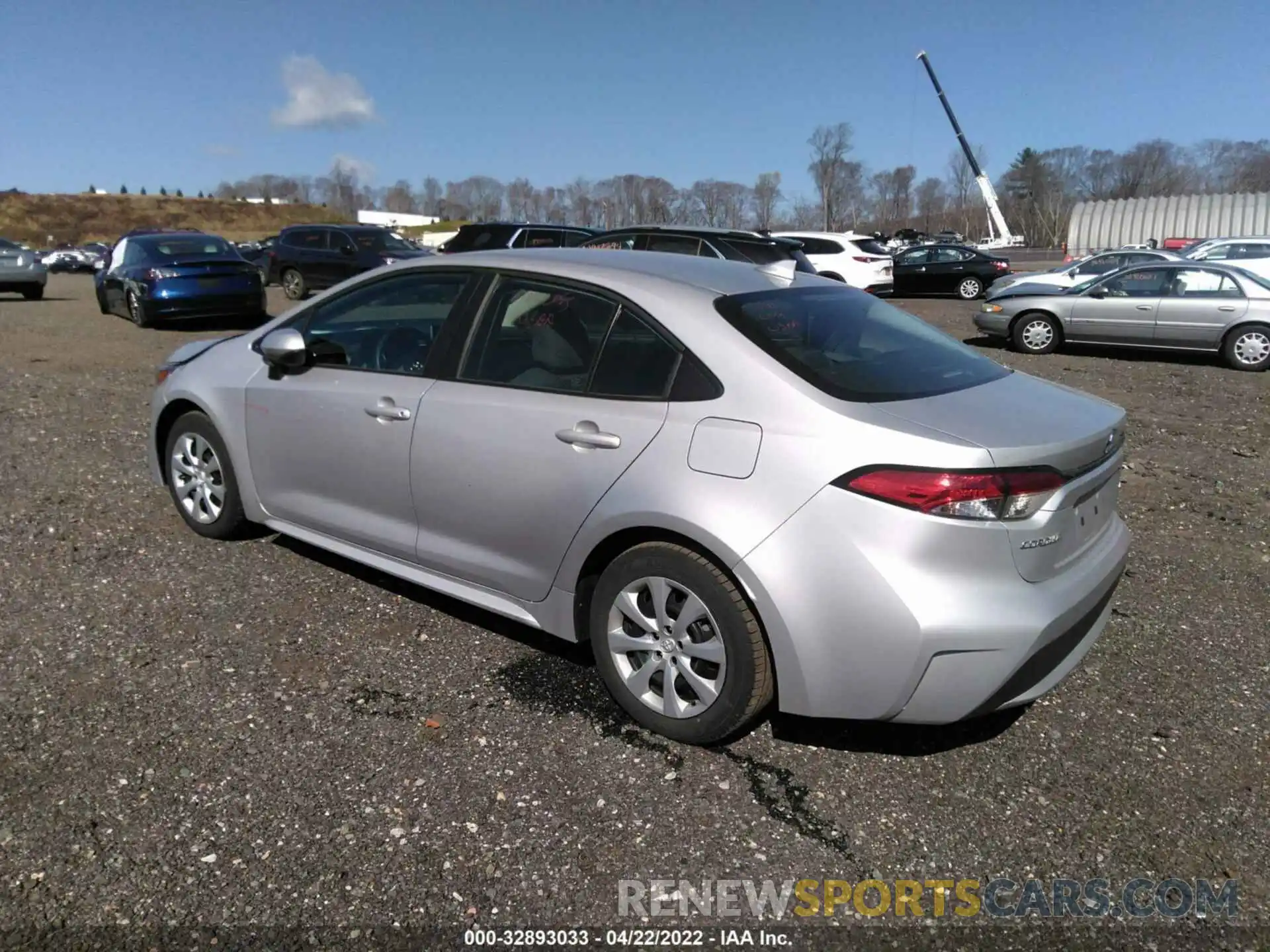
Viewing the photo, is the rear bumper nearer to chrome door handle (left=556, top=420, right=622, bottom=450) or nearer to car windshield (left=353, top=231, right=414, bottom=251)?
chrome door handle (left=556, top=420, right=622, bottom=450)

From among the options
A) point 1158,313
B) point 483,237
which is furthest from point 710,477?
point 483,237

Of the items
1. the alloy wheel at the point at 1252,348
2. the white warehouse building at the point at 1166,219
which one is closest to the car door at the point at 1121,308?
the alloy wheel at the point at 1252,348

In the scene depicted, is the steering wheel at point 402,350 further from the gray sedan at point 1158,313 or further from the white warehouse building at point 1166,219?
the white warehouse building at point 1166,219

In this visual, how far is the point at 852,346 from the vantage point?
3.26 metres

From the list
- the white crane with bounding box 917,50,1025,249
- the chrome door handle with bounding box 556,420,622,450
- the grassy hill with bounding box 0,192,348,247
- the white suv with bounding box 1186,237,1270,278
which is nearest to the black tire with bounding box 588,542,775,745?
the chrome door handle with bounding box 556,420,622,450

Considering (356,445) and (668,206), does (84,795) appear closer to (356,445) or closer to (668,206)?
(356,445)

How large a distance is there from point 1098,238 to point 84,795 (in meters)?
78.3

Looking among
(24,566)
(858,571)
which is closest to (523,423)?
(858,571)

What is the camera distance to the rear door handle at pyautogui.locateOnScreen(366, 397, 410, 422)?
366 centimetres

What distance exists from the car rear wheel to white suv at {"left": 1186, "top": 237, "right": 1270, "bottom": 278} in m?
20.3

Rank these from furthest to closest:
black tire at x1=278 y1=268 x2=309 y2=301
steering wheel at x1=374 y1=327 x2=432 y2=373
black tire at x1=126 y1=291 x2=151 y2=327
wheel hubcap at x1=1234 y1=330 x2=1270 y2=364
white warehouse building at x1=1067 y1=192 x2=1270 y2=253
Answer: white warehouse building at x1=1067 y1=192 x2=1270 y2=253 < black tire at x1=278 y1=268 x2=309 y2=301 < black tire at x1=126 y1=291 x2=151 y2=327 < wheel hubcap at x1=1234 y1=330 x2=1270 y2=364 < steering wheel at x1=374 y1=327 x2=432 y2=373

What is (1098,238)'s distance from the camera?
6944 cm

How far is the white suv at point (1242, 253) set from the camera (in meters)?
19.7

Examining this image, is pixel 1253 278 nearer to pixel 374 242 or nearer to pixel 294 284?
pixel 374 242
